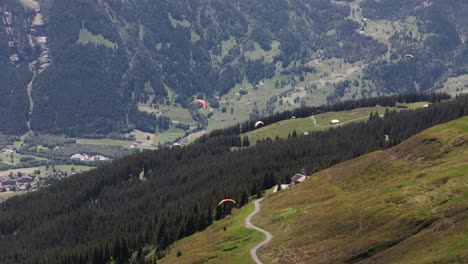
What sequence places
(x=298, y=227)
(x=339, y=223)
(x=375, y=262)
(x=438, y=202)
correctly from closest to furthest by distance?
(x=375, y=262) → (x=438, y=202) → (x=339, y=223) → (x=298, y=227)

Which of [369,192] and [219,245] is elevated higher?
[369,192]

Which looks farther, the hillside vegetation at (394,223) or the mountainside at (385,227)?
the mountainside at (385,227)

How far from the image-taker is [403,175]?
19288 centimetres

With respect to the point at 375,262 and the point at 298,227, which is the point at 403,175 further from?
the point at 375,262

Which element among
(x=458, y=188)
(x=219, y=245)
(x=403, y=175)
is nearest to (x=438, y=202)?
(x=458, y=188)

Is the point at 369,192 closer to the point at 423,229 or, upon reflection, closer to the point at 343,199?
the point at 343,199

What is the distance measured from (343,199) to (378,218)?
30559 mm

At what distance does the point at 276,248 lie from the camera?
172 meters

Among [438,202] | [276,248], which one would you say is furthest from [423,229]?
[276,248]

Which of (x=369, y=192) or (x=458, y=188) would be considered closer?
(x=458, y=188)

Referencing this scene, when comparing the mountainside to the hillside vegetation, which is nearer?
the hillside vegetation

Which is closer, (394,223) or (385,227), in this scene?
(394,223)

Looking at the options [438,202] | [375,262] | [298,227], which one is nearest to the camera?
[375,262]

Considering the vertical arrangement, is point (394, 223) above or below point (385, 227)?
above
